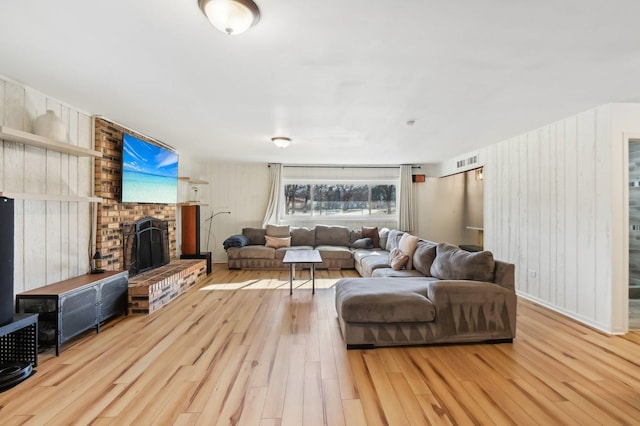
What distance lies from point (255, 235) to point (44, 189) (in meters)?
4.21

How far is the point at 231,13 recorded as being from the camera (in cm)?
162

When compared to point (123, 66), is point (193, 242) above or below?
below

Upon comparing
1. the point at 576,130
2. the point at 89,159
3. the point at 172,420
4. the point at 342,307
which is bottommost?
the point at 172,420

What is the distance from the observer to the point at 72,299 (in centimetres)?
282

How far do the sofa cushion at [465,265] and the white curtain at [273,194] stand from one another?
178 inches

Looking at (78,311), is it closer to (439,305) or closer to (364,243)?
(439,305)

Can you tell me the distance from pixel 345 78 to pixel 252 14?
1080 mm

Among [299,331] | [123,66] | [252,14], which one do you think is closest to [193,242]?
[299,331]

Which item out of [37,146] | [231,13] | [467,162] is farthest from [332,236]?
[231,13]

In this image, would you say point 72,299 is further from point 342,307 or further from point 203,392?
point 342,307

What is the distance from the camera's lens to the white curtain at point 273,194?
7.31 meters

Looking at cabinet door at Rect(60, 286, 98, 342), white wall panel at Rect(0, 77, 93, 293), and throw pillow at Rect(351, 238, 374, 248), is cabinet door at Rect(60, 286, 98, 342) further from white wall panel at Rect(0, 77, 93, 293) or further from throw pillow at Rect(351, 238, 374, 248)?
throw pillow at Rect(351, 238, 374, 248)

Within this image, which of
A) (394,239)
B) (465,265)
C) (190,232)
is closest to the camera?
(465,265)

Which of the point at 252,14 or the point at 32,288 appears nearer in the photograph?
the point at 252,14
